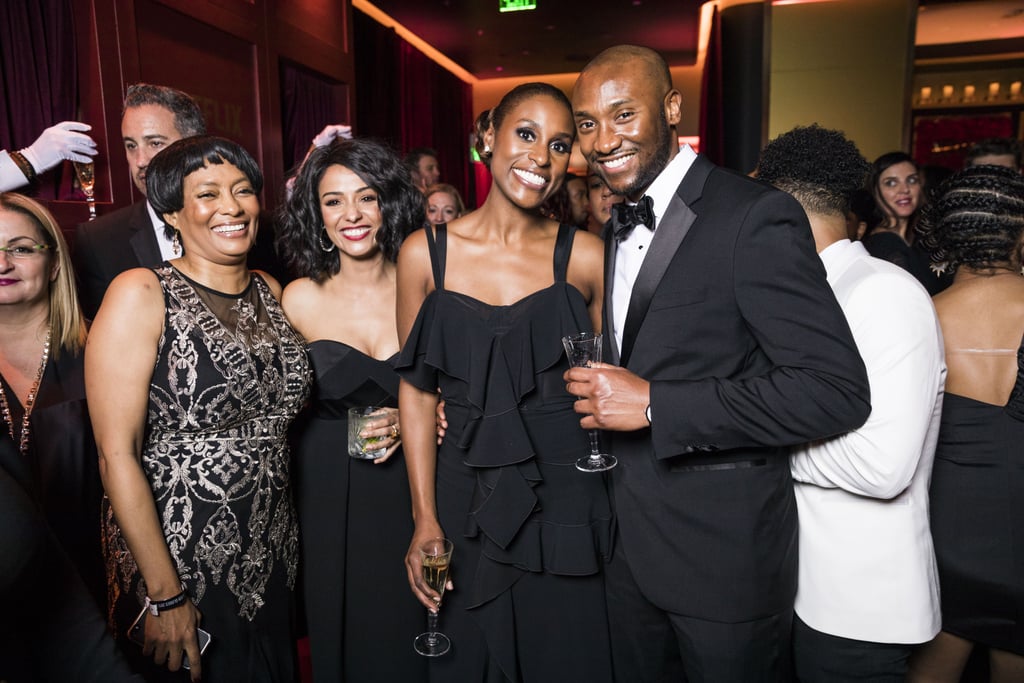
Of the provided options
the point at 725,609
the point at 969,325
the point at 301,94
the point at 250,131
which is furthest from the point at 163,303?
the point at 301,94

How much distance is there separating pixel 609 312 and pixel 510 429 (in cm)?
45

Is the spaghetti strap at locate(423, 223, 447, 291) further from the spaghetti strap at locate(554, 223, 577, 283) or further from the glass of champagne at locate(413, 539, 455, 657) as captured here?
the glass of champagne at locate(413, 539, 455, 657)

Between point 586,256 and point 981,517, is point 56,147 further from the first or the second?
point 981,517

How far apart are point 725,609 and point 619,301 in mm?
770

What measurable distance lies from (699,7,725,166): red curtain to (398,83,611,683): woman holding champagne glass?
6.98 meters

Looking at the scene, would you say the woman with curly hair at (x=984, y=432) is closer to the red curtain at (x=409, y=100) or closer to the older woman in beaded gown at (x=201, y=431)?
the older woman in beaded gown at (x=201, y=431)

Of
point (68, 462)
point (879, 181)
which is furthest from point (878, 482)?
point (879, 181)

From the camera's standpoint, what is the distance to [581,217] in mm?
4809

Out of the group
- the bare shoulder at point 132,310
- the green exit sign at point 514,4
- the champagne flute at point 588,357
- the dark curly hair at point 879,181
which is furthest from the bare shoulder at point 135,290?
the green exit sign at point 514,4

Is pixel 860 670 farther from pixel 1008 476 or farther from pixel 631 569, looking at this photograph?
pixel 1008 476

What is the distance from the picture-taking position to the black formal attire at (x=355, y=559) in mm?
Answer: 2230

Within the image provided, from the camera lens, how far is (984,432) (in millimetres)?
1915

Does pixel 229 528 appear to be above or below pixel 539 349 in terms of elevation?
below

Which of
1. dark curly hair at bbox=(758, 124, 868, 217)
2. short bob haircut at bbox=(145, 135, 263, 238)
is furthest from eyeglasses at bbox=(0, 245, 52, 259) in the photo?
dark curly hair at bbox=(758, 124, 868, 217)
